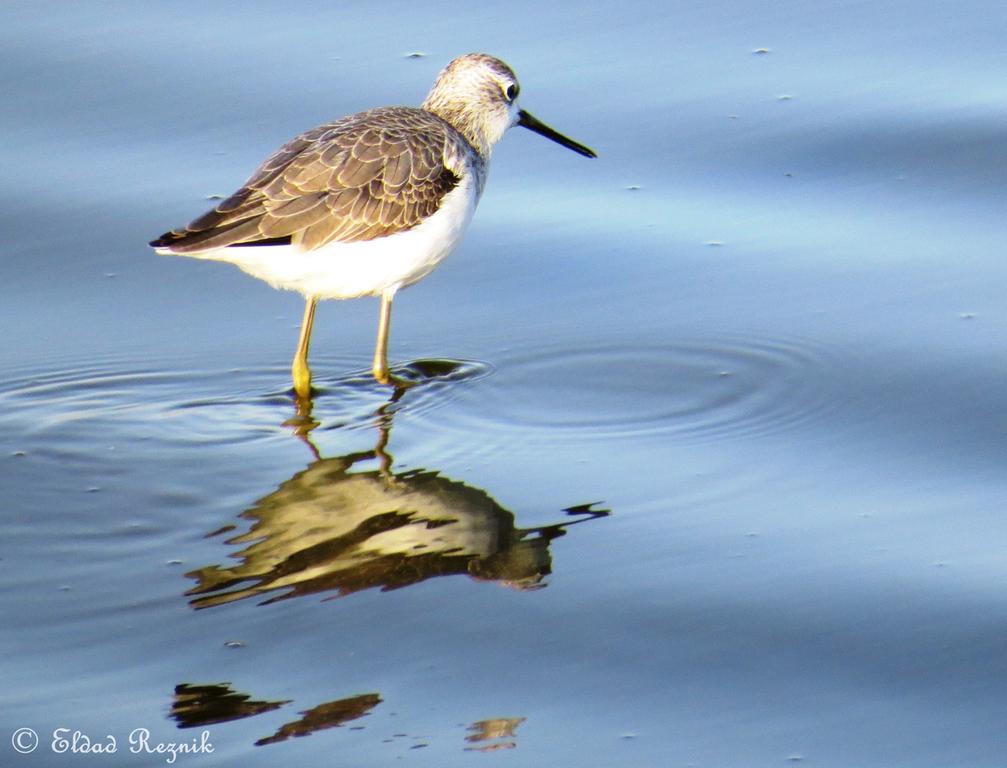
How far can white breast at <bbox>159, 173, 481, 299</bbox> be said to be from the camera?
8016 mm

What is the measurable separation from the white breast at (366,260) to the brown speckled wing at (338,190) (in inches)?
1.8

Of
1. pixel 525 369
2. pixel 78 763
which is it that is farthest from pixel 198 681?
pixel 525 369

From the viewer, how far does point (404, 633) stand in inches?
236

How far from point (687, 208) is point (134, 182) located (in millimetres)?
3143

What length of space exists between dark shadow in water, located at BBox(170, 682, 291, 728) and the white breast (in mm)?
2792

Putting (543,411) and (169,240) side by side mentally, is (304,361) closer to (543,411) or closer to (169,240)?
(169,240)

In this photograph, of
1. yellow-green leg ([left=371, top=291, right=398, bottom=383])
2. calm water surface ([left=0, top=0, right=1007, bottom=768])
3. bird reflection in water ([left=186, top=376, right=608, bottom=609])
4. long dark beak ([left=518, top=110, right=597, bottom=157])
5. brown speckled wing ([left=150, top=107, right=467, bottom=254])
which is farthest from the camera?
long dark beak ([left=518, top=110, right=597, bottom=157])

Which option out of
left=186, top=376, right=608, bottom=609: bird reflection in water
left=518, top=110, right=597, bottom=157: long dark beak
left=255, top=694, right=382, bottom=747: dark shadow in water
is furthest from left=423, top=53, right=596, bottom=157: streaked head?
left=255, top=694, right=382, bottom=747: dark shadow in water

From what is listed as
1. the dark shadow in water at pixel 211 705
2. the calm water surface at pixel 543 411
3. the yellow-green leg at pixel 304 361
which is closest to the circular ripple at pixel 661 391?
the calm water surface at pixel 543 411

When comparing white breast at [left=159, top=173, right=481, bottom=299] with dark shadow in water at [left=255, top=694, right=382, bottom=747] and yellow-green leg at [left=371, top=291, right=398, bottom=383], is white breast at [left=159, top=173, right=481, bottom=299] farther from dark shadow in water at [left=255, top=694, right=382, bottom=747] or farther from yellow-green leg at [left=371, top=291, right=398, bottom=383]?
dark shadow in water at [left=255, top=694, right=382, bottom=747]

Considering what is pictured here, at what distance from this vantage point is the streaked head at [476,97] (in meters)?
9.09

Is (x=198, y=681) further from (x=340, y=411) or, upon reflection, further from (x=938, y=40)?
(x=938, y=40)

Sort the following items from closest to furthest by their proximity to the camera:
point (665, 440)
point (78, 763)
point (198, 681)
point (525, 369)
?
point (78, 763) < point (198, 681) < point (665, 440) < point (525, 369)

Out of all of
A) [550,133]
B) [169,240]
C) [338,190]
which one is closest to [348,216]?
[338,190]
